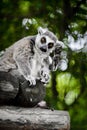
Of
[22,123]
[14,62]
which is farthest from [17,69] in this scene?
[22,123]

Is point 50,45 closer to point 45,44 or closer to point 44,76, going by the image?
point 45,44

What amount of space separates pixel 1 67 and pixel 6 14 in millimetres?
3175

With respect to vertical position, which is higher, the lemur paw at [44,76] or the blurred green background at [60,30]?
the blurred green background at [60,30]

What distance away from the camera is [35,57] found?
3365 mm

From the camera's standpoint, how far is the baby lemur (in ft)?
10.9

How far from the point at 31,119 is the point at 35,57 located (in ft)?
1.39

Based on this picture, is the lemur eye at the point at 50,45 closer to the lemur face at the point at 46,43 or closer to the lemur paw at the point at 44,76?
the lemur face at the point at 46,43

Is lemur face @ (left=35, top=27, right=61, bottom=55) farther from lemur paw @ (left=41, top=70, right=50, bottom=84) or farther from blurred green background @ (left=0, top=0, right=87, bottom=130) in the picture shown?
blurred green background @ (left=0, top=0, right=87, bottom=130)

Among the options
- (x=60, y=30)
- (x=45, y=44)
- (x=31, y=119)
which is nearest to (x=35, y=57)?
(x=45, y=44)

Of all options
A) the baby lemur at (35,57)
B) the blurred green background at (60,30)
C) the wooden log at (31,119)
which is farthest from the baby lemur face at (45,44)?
the blurred green background at (60,30)

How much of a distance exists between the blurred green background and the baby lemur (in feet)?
9.14

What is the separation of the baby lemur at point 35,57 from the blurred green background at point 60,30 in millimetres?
2787

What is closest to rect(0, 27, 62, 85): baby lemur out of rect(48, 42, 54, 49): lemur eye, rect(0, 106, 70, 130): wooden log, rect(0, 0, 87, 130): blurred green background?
rect(48, 42, 54, 49): lemur eye

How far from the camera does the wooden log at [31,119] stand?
10.3ft
